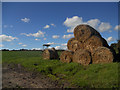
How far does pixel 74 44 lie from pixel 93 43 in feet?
8.91

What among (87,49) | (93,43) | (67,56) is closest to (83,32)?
(93,43)

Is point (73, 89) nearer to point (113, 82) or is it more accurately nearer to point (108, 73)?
point (113, 82)

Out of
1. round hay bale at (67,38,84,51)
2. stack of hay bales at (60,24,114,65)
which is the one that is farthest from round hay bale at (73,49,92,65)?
round hay bale at (67,38,84,51)

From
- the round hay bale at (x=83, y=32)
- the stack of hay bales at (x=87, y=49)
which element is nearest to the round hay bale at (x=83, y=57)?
the stack of hay bales at (x=87, y=49)

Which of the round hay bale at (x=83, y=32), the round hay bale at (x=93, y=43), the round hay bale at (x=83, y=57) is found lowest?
the round hay bale at (x=83, y=57)

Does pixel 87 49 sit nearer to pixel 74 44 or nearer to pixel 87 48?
pixel 87 48

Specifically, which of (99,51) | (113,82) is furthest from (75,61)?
(113,82)

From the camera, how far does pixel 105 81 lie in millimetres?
7133

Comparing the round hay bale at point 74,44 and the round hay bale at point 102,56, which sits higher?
the round hay bale at point 74,44

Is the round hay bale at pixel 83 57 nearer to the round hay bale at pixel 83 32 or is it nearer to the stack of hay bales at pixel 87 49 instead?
the stack of hay bales at pixel 87 49

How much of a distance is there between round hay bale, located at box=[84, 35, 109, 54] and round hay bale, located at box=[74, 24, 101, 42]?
0.53 meters

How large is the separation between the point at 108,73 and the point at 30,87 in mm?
5452

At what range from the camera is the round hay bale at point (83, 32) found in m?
12.5

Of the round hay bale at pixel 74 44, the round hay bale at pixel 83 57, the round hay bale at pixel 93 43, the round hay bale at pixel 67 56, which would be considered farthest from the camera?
the round hay bale at pixel 74 44
